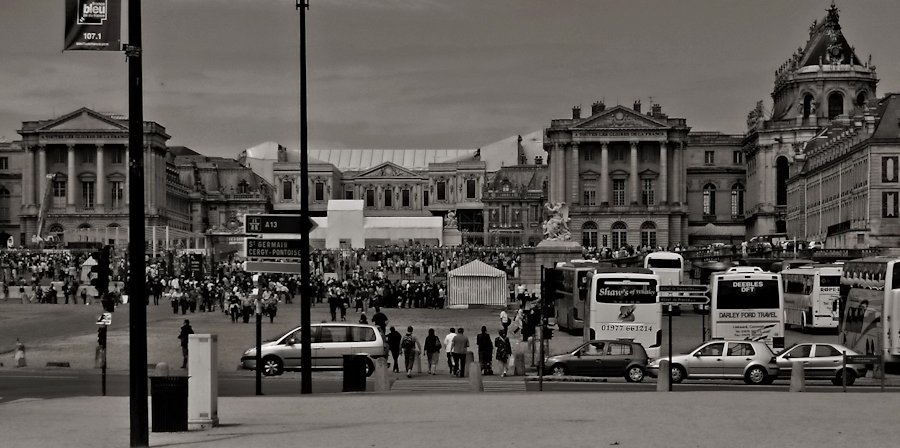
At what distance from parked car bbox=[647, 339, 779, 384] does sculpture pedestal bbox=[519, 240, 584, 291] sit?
173 ft

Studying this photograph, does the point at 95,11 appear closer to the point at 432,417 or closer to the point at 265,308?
the point at 432,417

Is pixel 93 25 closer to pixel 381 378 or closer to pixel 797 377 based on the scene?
pixel 381 378

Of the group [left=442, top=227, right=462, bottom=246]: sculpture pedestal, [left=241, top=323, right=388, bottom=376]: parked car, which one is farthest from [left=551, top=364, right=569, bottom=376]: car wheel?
[left=442, top=227, right=462, bottom=246]: sculpture pedestal

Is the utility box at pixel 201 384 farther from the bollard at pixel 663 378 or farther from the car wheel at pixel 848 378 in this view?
the car wheel at pixel 848 378

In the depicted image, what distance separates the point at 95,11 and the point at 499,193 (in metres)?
148

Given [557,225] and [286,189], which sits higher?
[286,189]

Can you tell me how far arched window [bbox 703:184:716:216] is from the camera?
6339 inches

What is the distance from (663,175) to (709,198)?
1348 centimetres

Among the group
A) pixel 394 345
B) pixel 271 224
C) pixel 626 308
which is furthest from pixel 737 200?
pixel 271 224

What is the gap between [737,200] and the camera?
528ft

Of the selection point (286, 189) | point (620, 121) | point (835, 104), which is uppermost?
point (835, 104)

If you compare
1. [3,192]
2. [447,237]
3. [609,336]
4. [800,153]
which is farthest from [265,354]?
[3,192]

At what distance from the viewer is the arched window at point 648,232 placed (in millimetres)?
147250

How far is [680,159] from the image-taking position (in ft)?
494
